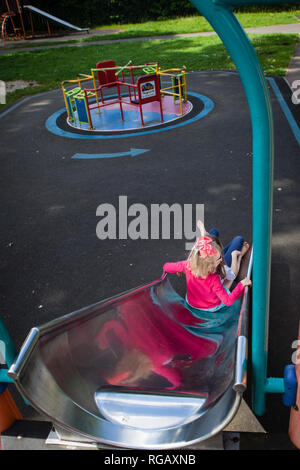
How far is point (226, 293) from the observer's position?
289 cm

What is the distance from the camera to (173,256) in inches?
174

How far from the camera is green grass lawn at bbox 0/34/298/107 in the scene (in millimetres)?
12789

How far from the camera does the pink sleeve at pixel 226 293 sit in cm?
277

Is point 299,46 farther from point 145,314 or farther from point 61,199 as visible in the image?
point 145,314

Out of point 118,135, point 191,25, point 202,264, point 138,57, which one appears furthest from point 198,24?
point 202,264

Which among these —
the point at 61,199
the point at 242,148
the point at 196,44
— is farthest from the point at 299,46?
the point at 61,199

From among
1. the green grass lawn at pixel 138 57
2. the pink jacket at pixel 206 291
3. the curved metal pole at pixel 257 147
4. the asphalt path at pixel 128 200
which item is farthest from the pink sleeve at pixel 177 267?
the green grass lawn at pixel 138 57

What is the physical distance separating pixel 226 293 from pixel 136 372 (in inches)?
35.0

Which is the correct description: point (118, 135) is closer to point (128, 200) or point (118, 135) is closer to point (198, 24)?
point (128, 200)

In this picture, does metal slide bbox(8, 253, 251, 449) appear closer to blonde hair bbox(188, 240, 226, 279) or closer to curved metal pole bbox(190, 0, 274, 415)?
curved metal pole bbox(190, 0, 274, 415)

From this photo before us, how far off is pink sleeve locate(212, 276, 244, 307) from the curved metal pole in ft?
2.03

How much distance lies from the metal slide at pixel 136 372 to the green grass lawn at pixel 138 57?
10232 millimetres
